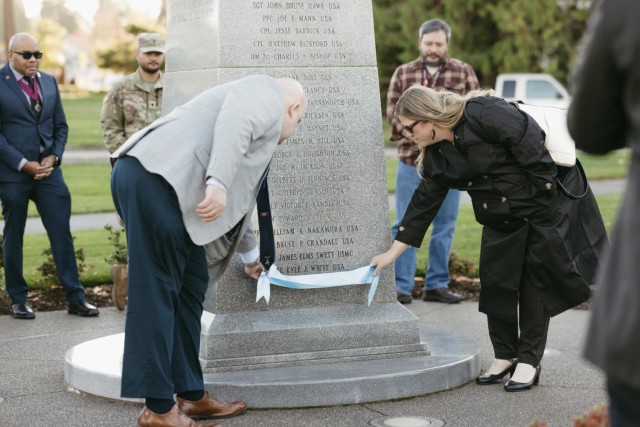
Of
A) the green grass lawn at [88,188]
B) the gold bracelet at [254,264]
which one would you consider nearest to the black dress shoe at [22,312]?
the gold bracelet at [254,264]

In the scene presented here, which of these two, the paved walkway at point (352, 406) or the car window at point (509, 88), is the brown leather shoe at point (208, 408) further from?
the car window at point (509, 88)

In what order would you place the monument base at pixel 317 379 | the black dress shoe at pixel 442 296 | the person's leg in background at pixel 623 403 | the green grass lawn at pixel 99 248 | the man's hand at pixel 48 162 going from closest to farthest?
the person's leg in background at pixel 623 403
the monument base at pixel 317 379
the man's hand at pixel 48 162
the black dress shoe at pixel 442 296
the green grass lawn at pixel 99 248

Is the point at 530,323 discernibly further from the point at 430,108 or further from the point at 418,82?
the point at 418,82

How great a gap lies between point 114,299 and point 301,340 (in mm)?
2760

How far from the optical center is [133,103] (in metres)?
8.18

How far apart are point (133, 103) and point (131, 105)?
0.02 metres

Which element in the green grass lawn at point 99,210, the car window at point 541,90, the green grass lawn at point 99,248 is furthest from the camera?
the car window at point 541,90

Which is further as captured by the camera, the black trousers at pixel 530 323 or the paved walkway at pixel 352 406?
the black trousers at pixel 530 323

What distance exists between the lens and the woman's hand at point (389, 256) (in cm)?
571

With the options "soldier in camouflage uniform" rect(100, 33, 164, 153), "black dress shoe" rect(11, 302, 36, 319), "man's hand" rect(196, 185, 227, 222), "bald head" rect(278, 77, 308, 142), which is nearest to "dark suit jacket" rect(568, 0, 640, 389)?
"man's hand" rect(196, 185, 227, 222)

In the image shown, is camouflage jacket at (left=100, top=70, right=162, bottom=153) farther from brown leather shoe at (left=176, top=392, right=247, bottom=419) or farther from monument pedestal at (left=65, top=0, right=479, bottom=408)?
brown leather shoe at (left=176, top=392, right=247, bottom=419)

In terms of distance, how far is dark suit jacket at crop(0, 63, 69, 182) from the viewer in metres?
7.67

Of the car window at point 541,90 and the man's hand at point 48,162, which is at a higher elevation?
the man's hand at point 48,162

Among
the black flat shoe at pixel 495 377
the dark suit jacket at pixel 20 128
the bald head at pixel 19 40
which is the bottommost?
the black flat shoe at pixel 495 377
